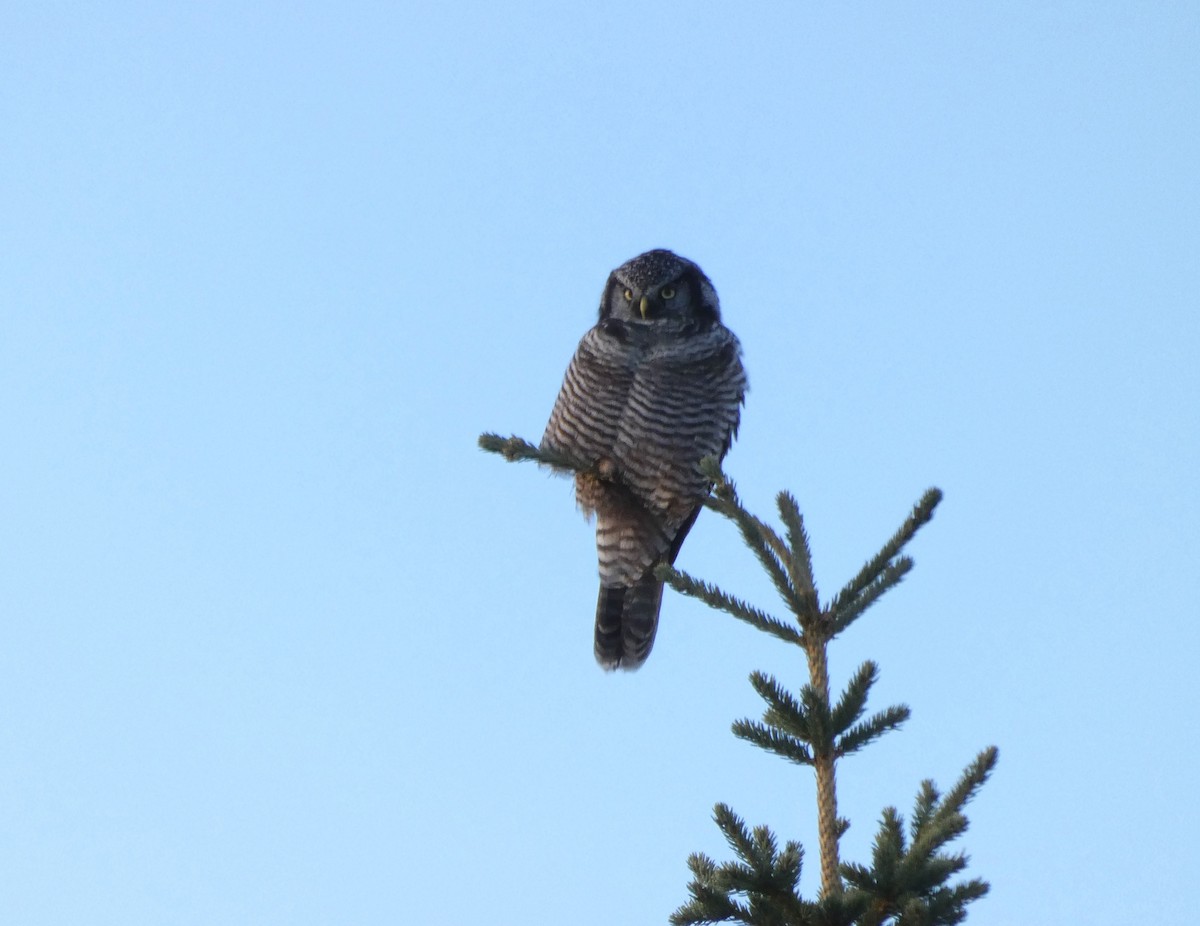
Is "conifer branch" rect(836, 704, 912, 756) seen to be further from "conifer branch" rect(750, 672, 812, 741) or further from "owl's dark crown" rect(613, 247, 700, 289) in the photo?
"owl's dark crown" rect(613, 247, 700, 289)

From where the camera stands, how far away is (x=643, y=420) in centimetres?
651

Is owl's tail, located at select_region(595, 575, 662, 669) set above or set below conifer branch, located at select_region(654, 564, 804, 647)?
→ above

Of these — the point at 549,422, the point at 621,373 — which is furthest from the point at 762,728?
the point at 549,422

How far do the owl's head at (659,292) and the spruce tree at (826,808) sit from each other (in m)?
3.97

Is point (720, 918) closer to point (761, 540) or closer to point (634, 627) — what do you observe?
point (761, 540)

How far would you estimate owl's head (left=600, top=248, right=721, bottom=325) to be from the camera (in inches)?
268

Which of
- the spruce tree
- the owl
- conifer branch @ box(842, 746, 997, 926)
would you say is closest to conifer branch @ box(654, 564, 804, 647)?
the spruce tree

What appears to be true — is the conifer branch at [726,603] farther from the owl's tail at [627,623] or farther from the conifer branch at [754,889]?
the owl's tail at [627,623]

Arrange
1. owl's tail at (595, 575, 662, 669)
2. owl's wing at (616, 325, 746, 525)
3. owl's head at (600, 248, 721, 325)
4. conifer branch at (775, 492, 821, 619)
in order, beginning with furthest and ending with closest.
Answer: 1. owl's tail at (595, 575, 662, 669)
2. owl's head at (600, 248, 721, 325)
3. owl's wing at (616, 325, 746, 525)
4. conifer branch at (775, 492, 821, 619)

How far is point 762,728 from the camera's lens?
2584 mm

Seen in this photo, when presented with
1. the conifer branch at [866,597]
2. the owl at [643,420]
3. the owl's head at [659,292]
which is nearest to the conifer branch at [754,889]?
the conifer branch at [866,597]

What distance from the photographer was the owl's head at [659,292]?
681cm

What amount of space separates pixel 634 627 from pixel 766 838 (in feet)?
15.0

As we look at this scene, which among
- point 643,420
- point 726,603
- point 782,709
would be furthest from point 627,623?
point 782,709
